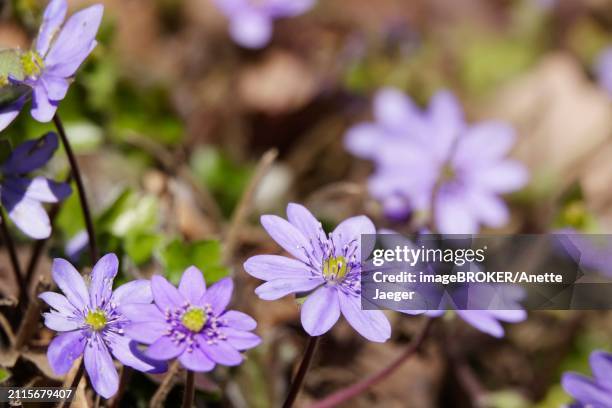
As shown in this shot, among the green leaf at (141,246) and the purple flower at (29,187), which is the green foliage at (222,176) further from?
the purple flower at (29,187)

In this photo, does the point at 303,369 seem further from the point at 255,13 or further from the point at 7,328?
the point at 255,13

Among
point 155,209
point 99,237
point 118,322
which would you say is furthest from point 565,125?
point 118,322

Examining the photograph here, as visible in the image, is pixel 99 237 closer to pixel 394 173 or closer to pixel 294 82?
pixel 394 173

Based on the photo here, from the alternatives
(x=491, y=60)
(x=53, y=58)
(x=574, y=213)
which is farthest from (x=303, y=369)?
(x=491, y=60)

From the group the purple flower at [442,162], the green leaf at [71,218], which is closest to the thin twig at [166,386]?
the green leaf at [71,218]

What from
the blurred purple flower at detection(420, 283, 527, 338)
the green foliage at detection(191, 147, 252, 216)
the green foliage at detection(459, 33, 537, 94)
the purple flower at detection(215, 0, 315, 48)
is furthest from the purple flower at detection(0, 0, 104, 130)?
the green foliage at detection(459, 33, 537, 94)
